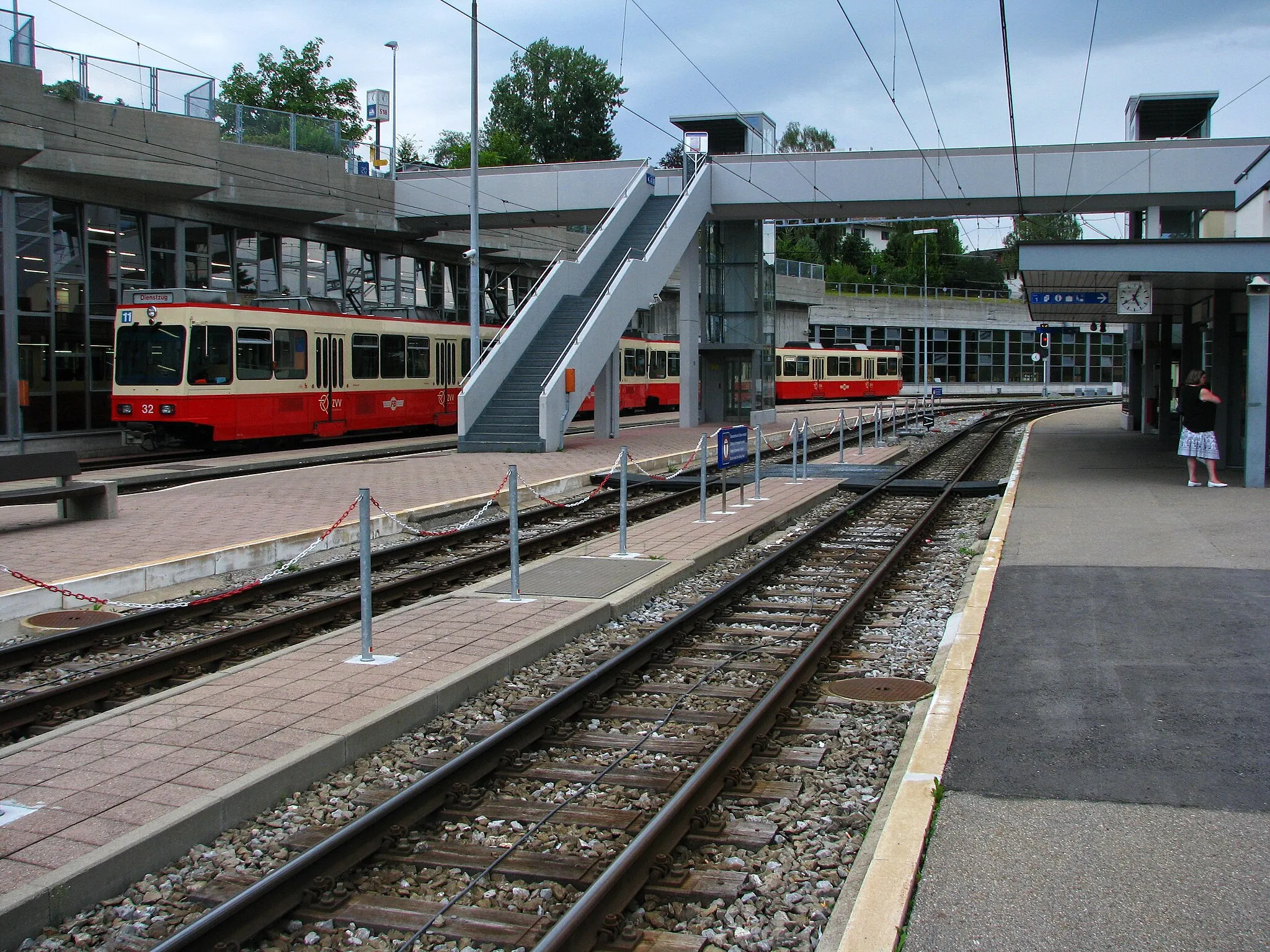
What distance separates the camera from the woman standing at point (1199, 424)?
54.2ft

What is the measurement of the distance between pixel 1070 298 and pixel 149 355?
18.6m

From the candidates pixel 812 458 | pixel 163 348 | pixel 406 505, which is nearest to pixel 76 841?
pixel 406 505

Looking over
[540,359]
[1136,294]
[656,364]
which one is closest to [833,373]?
[656,364]

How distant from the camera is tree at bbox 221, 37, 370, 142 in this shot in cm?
6927

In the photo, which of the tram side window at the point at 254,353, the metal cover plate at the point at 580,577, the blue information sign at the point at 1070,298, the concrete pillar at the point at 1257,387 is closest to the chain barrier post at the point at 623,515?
the metal cover plate at the point at 580,577

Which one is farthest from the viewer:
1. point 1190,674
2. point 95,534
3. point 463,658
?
point 95,534

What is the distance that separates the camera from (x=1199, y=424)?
1684 cm

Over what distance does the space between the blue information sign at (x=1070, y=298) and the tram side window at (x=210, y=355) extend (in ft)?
53.7

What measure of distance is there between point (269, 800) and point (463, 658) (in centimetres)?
236

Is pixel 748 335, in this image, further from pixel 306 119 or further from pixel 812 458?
pixel 306 119

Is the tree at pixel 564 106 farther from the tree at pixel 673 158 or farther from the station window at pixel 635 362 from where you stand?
the station window at pixel 635 362

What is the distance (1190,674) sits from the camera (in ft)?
23.2

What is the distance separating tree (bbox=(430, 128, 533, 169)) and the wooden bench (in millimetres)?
59412

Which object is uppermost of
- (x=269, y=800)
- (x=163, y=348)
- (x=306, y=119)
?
(x=306, y=119)
